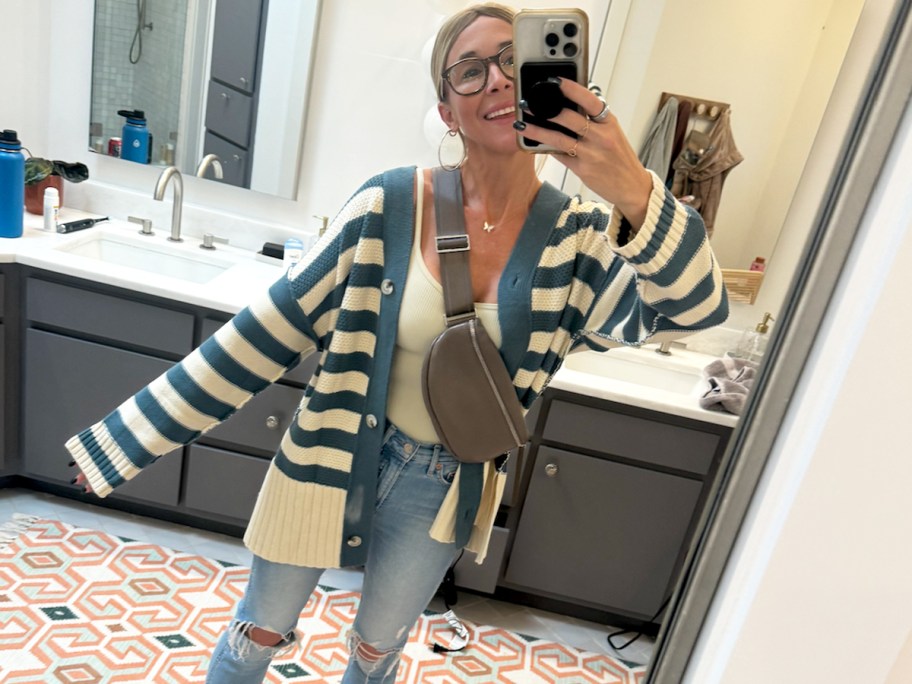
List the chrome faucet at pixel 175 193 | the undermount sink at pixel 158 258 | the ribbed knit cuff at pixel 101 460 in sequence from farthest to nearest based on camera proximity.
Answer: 1. the undermount sink at pixel 158 258
2. the chrome faucet at pixel 175 193
3. the ribbed knit cuff at pixel 101 460

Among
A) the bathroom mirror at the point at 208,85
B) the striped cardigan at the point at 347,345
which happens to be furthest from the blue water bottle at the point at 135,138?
the striped cardigan at the point at 347,345

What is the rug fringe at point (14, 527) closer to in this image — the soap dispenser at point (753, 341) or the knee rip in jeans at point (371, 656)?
the knee rip in jeans at point (371, 656)

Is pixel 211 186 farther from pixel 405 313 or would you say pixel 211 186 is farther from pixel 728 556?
pixel 728 556

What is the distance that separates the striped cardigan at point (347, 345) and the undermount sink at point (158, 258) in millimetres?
1019

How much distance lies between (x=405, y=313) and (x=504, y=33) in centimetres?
34

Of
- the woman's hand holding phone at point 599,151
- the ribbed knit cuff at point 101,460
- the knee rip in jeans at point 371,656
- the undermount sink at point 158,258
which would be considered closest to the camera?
the woman's hand holding phone at point 599,151

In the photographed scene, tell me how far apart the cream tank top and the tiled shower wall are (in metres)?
1.26

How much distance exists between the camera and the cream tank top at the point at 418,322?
919 millimetres

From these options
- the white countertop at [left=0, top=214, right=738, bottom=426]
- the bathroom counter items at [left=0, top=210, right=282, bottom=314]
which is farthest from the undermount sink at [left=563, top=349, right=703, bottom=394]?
the bathroom counter items at [left=0, top=210, right=282, bottom=314]

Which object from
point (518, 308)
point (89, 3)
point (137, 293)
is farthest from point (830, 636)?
point (89, 3)

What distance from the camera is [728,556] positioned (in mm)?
372

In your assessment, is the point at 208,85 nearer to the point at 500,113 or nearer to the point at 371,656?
the point at 500,113

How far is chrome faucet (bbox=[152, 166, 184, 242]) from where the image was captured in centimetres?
185

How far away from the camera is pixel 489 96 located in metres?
0.87
